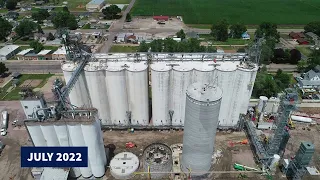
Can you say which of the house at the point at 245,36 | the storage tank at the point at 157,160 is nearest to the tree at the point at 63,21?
the house at the point at 245,36

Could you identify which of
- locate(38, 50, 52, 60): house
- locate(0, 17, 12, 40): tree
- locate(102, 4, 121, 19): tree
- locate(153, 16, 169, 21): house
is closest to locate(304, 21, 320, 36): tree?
locate(153, 16, 169, 21): house

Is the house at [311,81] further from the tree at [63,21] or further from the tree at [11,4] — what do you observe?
the tree at [11,4]

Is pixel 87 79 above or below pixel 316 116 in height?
above

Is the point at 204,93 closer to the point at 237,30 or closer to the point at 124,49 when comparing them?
the point at 124,49

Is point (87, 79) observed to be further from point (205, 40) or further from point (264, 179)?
point (205, 40)

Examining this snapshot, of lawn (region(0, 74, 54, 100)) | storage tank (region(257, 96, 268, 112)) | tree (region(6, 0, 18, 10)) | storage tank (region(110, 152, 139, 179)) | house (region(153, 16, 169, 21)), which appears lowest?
lawn (region(0, 74, 54, 100))

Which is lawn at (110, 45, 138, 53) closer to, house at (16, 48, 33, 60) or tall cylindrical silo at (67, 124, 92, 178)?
house at (16, 48, 33, 60)

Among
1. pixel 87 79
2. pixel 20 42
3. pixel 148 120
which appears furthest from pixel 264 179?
pixel 20 42
